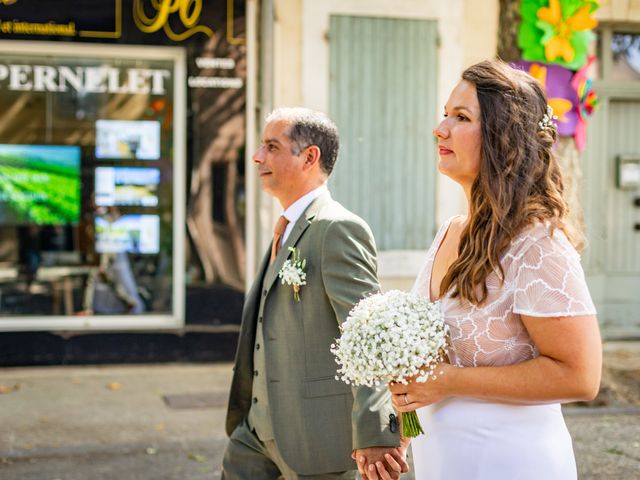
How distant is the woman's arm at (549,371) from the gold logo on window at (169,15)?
7.58m

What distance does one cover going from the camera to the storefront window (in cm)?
926

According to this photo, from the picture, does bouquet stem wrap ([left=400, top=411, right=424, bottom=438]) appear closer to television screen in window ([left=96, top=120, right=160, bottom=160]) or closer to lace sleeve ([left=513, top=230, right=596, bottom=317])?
lace sleeve ([left=513, top=230, right=596, bottom=317])

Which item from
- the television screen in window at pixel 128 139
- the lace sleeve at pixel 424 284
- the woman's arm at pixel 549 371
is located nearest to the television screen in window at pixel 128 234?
the television screen in window at pixel 128 139

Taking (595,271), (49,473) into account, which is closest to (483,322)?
(49,473)

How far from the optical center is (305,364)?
346 centimetres

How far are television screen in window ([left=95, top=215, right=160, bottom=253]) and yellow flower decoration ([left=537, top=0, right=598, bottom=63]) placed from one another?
4220 millimetres

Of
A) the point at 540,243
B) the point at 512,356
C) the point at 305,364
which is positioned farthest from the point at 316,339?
the point at 540,243

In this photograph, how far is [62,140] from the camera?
930 cm

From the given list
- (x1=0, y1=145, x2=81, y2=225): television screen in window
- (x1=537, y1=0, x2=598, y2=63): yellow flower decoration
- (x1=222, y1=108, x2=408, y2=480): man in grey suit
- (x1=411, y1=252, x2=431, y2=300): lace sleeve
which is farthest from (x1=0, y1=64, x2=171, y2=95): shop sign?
(x1=411, y1=252, x2=431, y2=300): lace sleeve

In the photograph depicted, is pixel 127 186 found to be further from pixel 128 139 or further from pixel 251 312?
pixel 251 312

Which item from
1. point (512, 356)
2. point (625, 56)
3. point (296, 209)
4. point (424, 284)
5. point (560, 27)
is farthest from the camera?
point (625, 56)

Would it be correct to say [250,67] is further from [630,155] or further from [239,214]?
[630,155]

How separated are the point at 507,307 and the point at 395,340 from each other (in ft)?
0.96

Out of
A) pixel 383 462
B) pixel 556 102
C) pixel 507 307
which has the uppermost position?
pixel 556 102
